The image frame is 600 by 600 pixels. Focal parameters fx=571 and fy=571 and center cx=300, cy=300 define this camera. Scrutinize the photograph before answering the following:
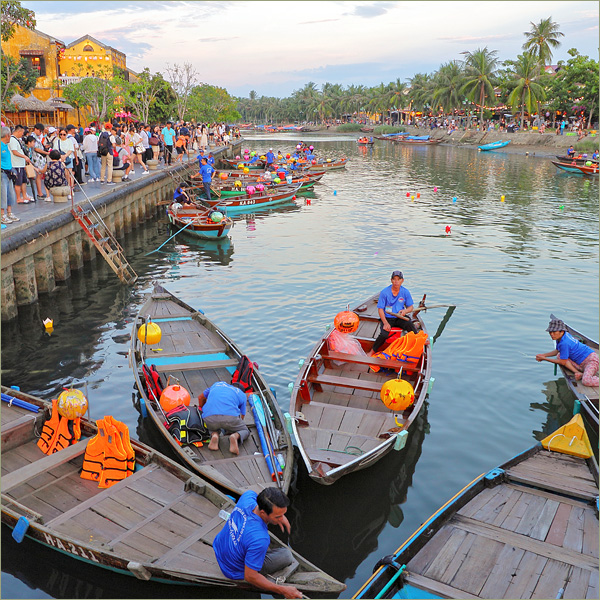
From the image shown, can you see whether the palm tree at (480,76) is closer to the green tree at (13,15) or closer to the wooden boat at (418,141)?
the wooden boat at (418,141)

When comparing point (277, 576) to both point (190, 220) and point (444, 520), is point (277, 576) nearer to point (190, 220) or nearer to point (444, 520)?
point (444, 520)

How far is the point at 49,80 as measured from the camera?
50.4m

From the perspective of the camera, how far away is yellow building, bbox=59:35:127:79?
53.2 meters

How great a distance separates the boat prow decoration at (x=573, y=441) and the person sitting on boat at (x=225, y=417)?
173 inches

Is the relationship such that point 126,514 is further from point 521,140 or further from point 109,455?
point 521,140

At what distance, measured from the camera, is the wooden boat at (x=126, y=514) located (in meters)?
5.84

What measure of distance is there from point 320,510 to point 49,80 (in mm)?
53038

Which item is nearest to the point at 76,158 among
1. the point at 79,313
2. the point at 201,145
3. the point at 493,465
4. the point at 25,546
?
the point at 79,313

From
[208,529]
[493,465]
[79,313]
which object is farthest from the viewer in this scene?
[79,313]

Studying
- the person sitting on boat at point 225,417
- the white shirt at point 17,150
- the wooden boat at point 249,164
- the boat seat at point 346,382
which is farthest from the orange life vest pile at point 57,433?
the wooden boat at point 249,164

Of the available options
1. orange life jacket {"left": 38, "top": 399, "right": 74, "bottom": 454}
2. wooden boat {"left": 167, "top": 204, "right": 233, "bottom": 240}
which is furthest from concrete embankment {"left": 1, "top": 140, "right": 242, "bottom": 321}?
orange life jacket {"left": 38, "top": 399, "right": 74, "bottom": 454}

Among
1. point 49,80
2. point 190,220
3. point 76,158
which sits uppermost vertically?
point 49,80

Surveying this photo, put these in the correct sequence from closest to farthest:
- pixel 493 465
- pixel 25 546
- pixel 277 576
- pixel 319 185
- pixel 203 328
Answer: pixel 277 576 < pixel 25 546 < pixel 493 465 < pixel 203 328 < pixel 319 185

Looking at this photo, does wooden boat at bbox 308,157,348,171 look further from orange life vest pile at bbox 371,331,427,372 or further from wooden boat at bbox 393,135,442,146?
wooden boat at bbox 393,135,442,146
